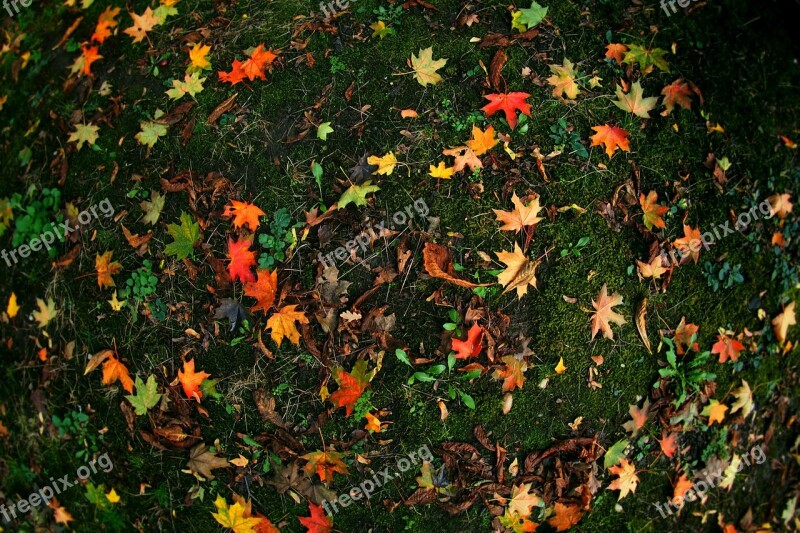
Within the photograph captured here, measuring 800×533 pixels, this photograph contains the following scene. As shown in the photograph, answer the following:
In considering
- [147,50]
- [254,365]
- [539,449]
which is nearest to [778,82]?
[539,449]

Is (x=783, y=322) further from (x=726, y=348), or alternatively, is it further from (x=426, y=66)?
(x=426, y=66)

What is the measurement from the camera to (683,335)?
2734mm

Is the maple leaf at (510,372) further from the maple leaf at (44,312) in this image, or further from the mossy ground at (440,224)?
the maple leaf at (44,312)

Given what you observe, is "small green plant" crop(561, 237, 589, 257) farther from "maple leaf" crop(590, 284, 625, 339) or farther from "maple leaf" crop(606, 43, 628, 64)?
"maple leaf" crop(606, 43, 628, 64)

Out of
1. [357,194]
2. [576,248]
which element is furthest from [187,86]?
[576,248]

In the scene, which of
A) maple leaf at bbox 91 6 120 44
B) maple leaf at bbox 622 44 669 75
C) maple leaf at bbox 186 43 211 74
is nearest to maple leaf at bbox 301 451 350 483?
maple leaf at bbox 186 43 211 74

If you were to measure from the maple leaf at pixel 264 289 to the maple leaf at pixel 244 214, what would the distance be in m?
0.26

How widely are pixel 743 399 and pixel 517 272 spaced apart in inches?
58.0

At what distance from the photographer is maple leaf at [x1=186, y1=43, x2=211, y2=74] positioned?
10.1 feet

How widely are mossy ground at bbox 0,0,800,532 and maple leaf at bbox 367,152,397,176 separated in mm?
49

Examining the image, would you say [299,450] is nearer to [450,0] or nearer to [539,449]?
[539,449]

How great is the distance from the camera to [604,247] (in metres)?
2.69

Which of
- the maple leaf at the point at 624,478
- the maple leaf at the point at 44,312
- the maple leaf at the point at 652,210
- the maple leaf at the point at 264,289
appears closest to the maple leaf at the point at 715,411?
the maple leaf at the point at 624,478

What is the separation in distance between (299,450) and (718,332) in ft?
7.48
